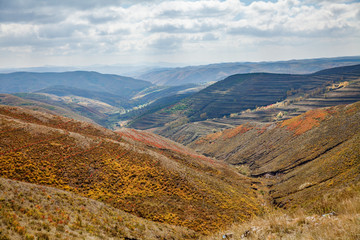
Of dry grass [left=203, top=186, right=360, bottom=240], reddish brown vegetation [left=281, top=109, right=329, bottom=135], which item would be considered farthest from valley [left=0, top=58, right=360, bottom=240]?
reddish brown vegetation [left=281, top=109, right=329, bottom=135]

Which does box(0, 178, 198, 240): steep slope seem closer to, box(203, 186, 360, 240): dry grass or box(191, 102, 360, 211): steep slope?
box(203, 186, 360, 240): dry grass

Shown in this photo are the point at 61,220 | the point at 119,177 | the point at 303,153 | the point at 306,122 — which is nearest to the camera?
the point at 61,220

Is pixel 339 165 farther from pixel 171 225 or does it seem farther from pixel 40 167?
pixel 40 167

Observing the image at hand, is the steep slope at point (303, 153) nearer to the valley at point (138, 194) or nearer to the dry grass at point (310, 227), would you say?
the valley at point (138, 194)

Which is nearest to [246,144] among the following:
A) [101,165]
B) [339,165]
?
[339,165]

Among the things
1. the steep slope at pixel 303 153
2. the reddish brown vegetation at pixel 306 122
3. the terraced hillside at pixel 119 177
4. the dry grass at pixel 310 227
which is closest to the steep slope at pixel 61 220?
the terraced hillside at pixel 119 177

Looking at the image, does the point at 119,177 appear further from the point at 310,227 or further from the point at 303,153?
the point at 303,153

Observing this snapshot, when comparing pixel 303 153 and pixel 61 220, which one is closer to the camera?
pixel 61 220

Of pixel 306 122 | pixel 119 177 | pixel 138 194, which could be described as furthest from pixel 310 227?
pixel 306 122
